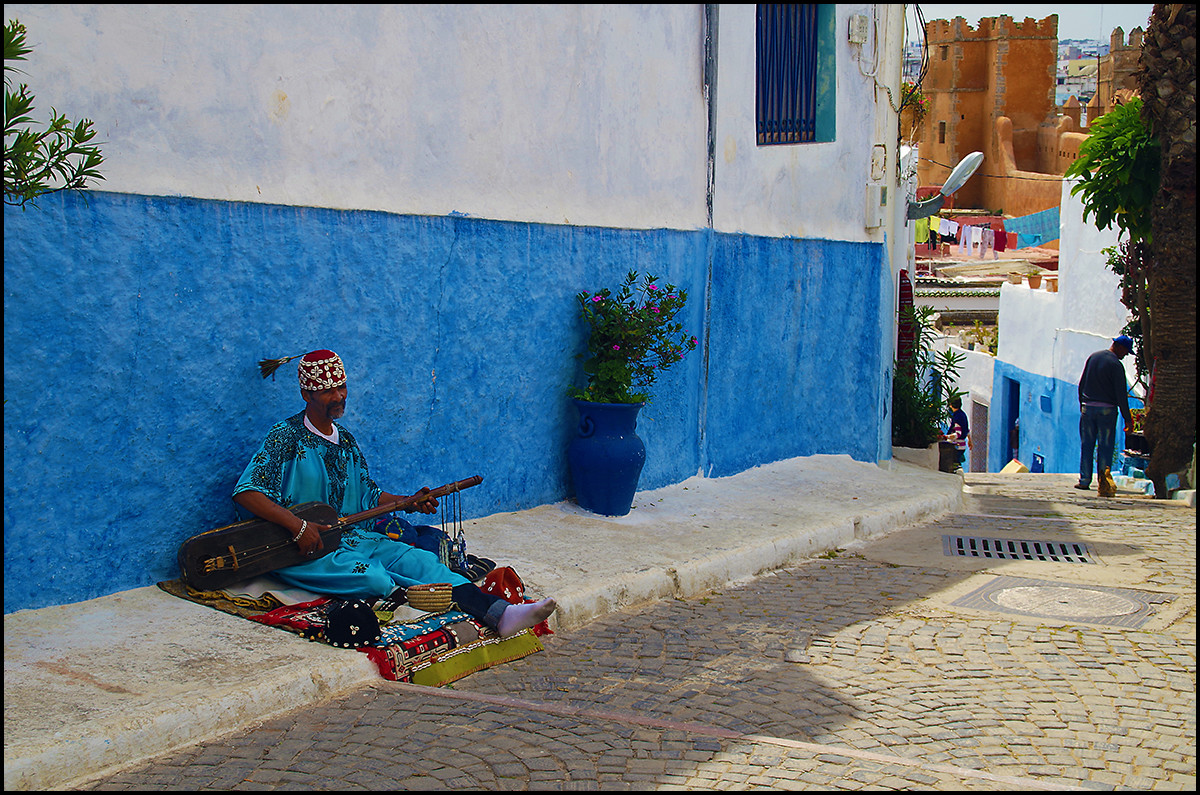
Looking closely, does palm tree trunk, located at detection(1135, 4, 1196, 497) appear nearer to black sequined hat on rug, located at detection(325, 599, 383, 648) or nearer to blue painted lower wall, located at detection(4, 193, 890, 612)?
blue painted lower wall, located at detection(4, 193, 890, 612)

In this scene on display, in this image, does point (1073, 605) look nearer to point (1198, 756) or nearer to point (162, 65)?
point (1198, 756)

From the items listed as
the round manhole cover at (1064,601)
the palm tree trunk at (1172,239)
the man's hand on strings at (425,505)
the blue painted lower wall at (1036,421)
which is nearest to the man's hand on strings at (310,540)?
the man's hand on strings at (425,505)

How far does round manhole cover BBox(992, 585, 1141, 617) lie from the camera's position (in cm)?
637

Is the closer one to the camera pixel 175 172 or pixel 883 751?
pixel 883 751

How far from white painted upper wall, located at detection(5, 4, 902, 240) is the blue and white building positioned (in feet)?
0.06

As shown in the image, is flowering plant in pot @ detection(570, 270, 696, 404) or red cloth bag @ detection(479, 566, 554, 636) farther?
flowering plant in pot @ detection(570, 270, 696, 404)

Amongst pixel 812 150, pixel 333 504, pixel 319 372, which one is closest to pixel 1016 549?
pixel 812 150

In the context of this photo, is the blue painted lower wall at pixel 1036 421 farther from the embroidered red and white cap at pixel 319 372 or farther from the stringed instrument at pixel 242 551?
the stringed instrument at pixel 242 551

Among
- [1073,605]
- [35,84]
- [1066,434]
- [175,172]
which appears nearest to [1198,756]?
[1073,605]

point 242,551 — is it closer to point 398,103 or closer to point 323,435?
point 323,435

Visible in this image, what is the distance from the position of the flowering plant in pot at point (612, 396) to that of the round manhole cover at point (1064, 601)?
2574mm

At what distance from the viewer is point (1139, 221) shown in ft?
43.2

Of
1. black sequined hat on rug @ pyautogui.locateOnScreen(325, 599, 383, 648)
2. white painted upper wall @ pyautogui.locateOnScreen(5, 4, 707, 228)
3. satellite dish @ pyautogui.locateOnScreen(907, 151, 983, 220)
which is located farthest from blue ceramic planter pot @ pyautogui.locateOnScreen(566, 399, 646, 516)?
satellite dish @ pyautogui.locateOnScreen(907, 151, 983, 220)

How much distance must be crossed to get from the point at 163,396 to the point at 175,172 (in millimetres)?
1097
